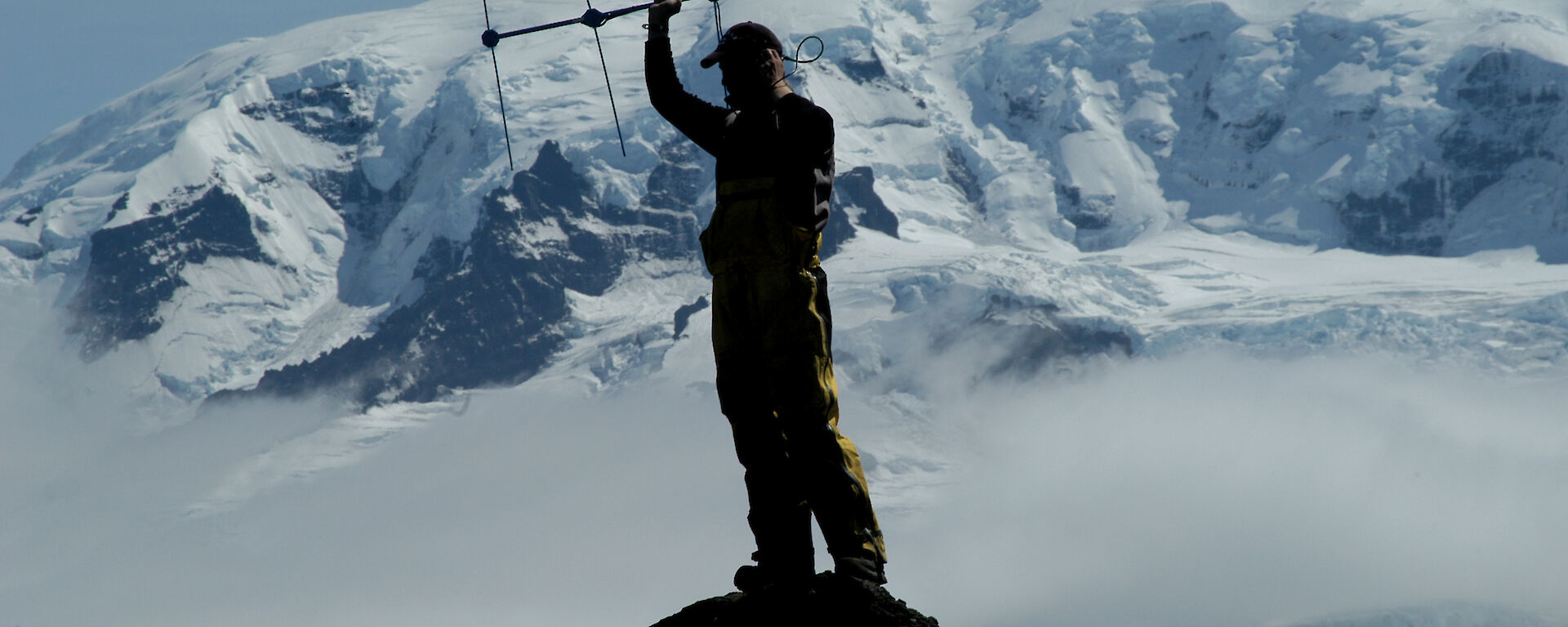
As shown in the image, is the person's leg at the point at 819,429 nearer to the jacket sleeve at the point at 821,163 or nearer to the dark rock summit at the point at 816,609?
the dark rock summit at the point at 816,609

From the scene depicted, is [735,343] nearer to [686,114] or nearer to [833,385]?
[833,385]

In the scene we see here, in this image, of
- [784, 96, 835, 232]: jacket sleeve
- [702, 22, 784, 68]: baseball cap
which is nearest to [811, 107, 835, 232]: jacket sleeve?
[784, 96, 835, 232]: jacket sleeve

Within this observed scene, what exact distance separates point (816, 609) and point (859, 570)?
585mm

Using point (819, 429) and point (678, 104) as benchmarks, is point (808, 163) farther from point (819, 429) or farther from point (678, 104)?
point (819, 429)

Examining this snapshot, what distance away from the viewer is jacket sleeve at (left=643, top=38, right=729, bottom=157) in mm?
15086

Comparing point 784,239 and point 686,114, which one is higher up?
point 686,114

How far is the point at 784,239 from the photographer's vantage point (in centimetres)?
1440

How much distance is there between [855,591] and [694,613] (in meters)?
1.29

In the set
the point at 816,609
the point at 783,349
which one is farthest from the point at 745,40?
the point at 816,609

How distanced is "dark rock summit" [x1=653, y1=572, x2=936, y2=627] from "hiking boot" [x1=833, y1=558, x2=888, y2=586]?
0.53 feet

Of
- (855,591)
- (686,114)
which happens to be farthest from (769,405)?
(686,114)

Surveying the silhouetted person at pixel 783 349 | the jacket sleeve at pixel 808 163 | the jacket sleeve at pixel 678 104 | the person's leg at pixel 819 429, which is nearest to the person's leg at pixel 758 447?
the silhouetted person at pixel 783 349

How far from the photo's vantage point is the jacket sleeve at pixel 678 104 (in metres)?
15.1

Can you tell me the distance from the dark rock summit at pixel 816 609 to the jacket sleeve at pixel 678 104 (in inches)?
144
